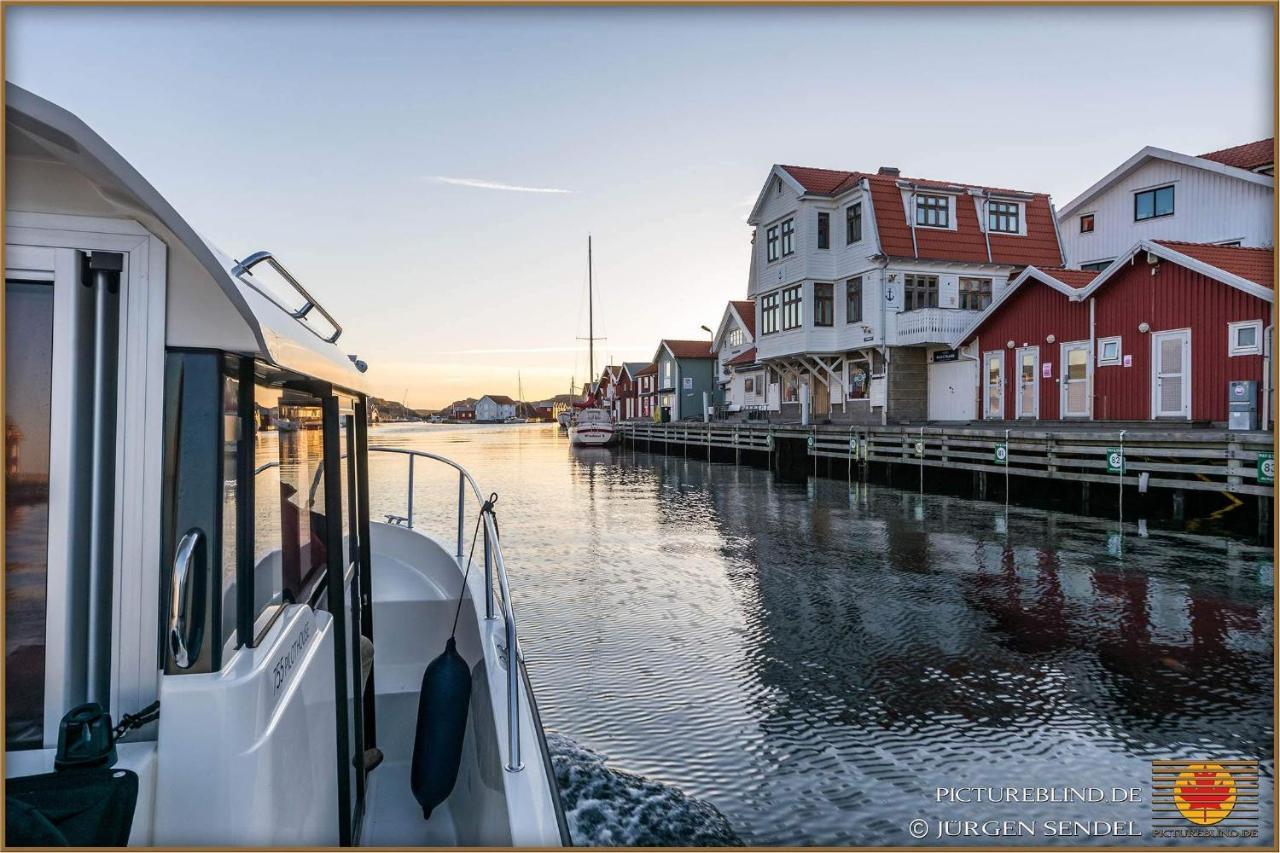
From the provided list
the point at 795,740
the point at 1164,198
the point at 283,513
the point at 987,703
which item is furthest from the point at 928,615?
the point at 1164,198

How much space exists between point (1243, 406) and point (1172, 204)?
13924 mm

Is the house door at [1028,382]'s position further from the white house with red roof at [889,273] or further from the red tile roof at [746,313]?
the red tile roof at [746,313]

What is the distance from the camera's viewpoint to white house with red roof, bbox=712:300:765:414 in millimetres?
41281

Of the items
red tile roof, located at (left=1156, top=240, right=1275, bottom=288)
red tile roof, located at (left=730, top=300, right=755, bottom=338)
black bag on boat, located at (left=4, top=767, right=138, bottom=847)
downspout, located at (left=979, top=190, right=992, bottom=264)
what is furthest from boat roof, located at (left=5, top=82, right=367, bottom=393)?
red tile roof, located at (left=730, top=300, right=755, bottom=338)

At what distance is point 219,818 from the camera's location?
2.02m

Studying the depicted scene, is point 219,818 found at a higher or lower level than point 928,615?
higher

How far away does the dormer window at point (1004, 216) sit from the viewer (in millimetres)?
29883

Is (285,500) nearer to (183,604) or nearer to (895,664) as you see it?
(183,604)

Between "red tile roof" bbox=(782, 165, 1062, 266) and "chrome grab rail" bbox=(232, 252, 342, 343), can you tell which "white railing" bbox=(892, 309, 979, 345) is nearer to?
"red tile roof" bbox=(782, 165, 1062, 266)

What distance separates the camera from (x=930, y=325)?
26.9 meters

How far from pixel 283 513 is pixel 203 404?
0.84 m

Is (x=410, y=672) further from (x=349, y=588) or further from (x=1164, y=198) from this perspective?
(x=1164, y=198)

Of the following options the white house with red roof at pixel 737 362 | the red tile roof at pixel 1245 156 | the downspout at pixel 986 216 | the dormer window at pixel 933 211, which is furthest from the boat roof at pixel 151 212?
the white house with red roof at pixel 737 362

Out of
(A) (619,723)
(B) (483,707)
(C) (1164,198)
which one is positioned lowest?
(A) (619,723)
